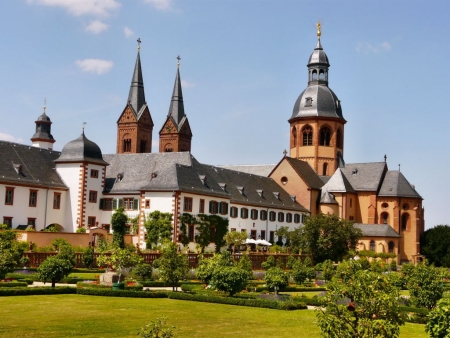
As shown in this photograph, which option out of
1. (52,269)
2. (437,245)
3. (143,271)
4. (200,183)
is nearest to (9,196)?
(200,183)

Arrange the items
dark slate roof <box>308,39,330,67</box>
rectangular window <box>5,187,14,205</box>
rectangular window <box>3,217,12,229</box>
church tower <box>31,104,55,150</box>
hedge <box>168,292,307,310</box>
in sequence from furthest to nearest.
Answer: church tower <box>31,104,55,150</box> < dark slate roof <box>308,39,330,67</box> < rectangular window <box>5,187,14,205</box> < rectangular window <box>3,217,12,229</box> < hedge <box>168,292,307,310</box>

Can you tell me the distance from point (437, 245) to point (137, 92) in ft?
164

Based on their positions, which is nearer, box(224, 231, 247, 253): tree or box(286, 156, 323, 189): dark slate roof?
box(224, 231, 247, 253): tree

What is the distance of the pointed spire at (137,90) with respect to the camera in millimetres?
106625

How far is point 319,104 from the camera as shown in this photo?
341ft

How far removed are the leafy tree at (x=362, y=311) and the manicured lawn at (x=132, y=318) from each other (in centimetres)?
305

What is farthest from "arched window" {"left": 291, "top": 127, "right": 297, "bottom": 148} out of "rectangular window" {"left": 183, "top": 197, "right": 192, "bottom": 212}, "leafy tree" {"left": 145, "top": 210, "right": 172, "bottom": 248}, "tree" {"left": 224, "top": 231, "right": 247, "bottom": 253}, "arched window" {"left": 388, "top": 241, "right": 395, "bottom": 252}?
"leafy tree" {"left": 145, "top": 210, "right": 172, "bottom": 248}

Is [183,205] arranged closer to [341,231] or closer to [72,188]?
[72,188]

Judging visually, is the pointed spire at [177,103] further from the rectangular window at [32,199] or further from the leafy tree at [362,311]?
the leafy tree at [362,311]

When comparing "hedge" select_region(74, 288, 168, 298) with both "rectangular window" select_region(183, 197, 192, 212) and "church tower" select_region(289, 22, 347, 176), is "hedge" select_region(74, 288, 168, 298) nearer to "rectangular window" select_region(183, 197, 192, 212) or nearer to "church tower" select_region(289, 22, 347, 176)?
"rectangular window" select_region(183, 197, 192, 212)

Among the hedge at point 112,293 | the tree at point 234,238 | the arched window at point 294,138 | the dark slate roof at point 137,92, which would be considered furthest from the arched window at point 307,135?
the hedge at point 112,293

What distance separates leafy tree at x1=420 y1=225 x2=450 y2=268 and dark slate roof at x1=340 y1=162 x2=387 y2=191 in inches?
385

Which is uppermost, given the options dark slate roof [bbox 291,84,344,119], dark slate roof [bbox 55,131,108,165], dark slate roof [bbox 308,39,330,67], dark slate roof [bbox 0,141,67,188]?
dark slate roof [bbox 308,39,330,67]

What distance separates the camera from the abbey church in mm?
65562
